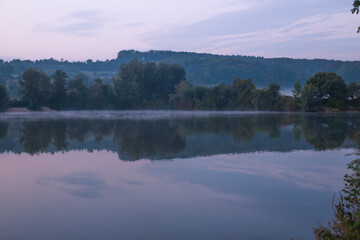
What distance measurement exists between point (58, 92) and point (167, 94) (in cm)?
2434

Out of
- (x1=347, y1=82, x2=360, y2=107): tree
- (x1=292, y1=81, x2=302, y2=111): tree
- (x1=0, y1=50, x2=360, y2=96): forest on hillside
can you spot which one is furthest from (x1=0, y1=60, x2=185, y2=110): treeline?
(x1=0, y1=50, x2=360, y2=96): forest on hillside

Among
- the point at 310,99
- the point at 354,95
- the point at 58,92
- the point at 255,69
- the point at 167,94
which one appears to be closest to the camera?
the point at 310,99

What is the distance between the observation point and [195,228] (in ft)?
17.5

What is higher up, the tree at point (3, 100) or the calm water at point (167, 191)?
the calm water at point (167, 191)

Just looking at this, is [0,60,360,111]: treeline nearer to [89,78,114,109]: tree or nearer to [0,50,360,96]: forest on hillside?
[89,78,114,109]: tree

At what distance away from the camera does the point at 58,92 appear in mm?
68312

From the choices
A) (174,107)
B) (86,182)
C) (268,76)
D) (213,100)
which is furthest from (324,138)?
(268,76)

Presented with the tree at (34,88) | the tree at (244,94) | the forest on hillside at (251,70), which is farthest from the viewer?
the forest on hillside at (251,70)

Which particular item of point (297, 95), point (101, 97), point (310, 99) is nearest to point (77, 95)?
point (101, 97)

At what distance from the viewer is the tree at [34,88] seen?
6362cm

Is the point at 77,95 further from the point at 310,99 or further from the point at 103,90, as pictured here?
the point at 310,99

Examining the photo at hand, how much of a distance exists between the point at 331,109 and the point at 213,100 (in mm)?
20430

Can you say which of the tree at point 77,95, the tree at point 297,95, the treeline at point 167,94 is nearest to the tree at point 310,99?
the treeline at point 167,94

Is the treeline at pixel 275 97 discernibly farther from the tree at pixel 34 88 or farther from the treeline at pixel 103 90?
the tree at pixel 34 88
